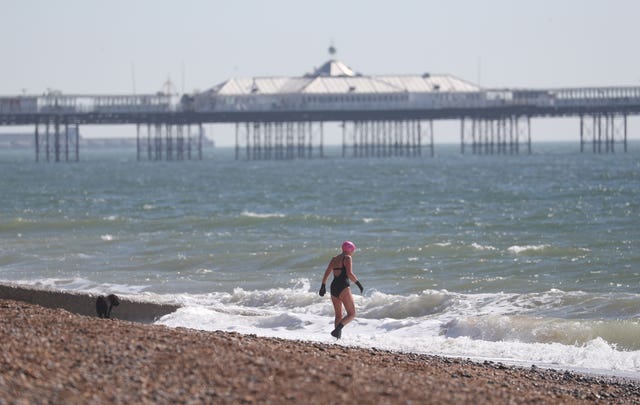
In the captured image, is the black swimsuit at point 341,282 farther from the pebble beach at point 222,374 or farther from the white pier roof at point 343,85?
the white pier roof at point 343,85

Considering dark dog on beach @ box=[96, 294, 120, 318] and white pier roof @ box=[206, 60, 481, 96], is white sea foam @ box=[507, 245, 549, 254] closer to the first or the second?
dark dog on beach @ box=[96, 294, 120, 318]

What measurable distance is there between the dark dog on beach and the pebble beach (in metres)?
2.42

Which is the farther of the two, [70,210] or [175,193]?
[175,193]

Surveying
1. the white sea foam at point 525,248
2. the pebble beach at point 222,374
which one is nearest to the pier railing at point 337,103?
the white sea foam at point 525,248

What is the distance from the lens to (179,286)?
2322cm

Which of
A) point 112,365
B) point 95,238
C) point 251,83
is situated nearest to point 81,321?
point 112,365

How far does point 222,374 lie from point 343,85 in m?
106

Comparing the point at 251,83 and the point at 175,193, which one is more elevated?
the point at 251,83

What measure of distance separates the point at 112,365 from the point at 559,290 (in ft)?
41.1

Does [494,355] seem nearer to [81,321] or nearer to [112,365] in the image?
[81,321]

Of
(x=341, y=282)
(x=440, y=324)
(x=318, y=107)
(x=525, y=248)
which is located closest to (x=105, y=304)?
(x=341, y=282)

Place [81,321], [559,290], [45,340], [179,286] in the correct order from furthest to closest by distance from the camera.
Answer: [179,286]
[559,290]
[81,321]
[45,340]

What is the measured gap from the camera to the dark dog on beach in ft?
52.3

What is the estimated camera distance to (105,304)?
1602cm
